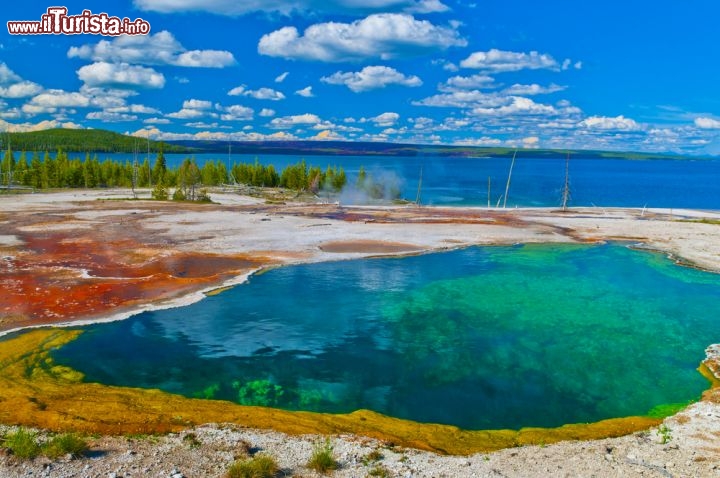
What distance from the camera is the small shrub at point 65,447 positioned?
40.7 ft

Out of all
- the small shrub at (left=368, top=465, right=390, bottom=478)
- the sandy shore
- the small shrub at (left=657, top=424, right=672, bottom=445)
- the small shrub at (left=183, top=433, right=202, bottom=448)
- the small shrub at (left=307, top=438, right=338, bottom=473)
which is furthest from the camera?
the small shrub at (left=657, top=424, right=672, bottom=445)

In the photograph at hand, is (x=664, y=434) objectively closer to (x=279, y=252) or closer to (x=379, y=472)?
(x=379, y=472)

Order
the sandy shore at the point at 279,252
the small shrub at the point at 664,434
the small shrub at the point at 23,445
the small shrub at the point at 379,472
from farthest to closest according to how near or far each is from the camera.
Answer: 1. the small shrub at the point at 664,434
2. the sandy shore at the point at 279,252
3. the small shrub at the point at 379,472
4. the small shrub at the point at 23,445

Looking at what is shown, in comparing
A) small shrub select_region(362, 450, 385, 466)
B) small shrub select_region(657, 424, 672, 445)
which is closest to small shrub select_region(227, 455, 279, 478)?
small shrub select_region(362, 450, 385, 466)

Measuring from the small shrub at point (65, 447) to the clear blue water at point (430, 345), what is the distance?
5.88 m

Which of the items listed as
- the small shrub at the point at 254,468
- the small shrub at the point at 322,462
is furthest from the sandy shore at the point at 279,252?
the small shrub at the point at 254,468

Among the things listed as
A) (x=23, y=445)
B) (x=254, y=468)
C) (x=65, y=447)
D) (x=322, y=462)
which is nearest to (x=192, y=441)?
(x=254, y=468)

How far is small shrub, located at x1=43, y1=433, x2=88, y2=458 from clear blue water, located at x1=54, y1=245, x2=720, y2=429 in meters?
5.88

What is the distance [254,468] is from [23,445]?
533 centimetres

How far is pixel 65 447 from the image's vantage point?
12523 millimetres

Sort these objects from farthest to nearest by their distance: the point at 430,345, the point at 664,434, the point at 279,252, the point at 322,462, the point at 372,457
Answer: the point at 279,252
the point at 430,345
the point at 664,434
the point at 372,457
the point at 322,462

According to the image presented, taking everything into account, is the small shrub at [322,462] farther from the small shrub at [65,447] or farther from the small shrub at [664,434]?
the small shrub at [664,434]

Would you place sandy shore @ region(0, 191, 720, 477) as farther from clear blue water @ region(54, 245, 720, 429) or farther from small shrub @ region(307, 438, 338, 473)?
clear blue water @ region(54, 245, 720, 429)

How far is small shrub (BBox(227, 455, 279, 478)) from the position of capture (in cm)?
1186
